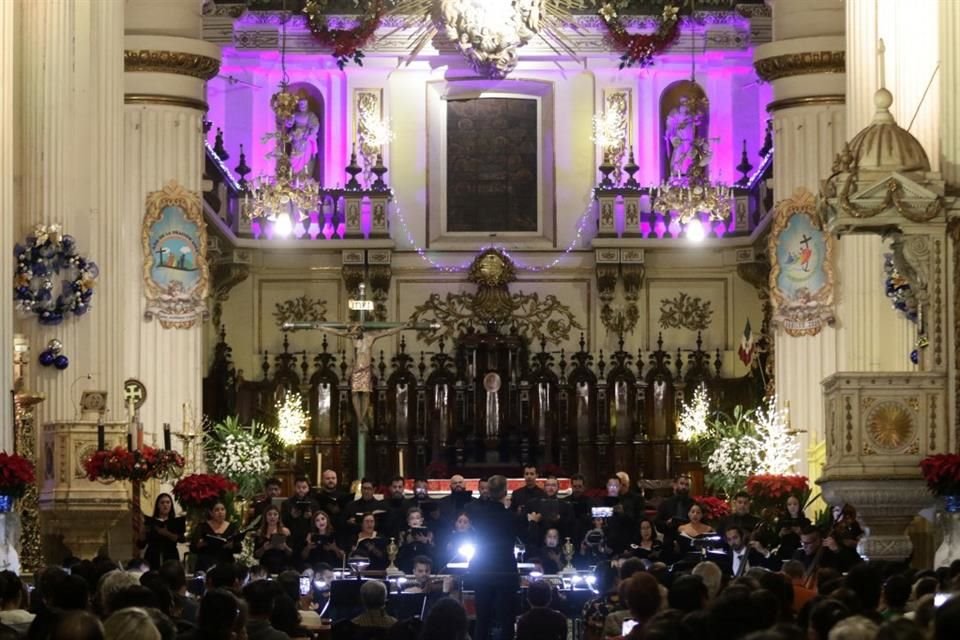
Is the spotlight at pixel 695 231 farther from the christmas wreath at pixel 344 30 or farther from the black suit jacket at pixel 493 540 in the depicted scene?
the black suit jacket at pixel 493 540

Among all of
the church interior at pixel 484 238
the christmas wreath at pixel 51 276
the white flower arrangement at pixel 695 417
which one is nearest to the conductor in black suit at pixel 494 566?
the christmas wreath at pixel 51 276

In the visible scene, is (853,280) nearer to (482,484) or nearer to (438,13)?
(482,484)

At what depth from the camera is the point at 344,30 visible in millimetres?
36031

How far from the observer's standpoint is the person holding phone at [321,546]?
2261 cm

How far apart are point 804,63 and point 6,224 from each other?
13.9 metres

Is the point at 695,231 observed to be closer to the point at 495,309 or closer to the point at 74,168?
the point at 495,309

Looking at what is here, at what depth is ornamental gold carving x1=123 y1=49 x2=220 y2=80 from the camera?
2970cm

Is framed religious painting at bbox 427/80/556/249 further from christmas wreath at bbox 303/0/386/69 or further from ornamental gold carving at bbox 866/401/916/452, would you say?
ornamental gold carving at bbox 866/401/916/452

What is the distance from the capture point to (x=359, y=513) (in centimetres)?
2531

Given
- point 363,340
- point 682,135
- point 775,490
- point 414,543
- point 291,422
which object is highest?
point 682,135

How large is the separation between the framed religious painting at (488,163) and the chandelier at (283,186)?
240 cm

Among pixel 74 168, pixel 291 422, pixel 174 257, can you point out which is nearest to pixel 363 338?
pixel 291 422

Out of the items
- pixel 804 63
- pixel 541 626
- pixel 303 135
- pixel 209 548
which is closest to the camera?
pixel 541 626

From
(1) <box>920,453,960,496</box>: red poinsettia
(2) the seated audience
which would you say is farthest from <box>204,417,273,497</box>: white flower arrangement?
(2) the seated audience
